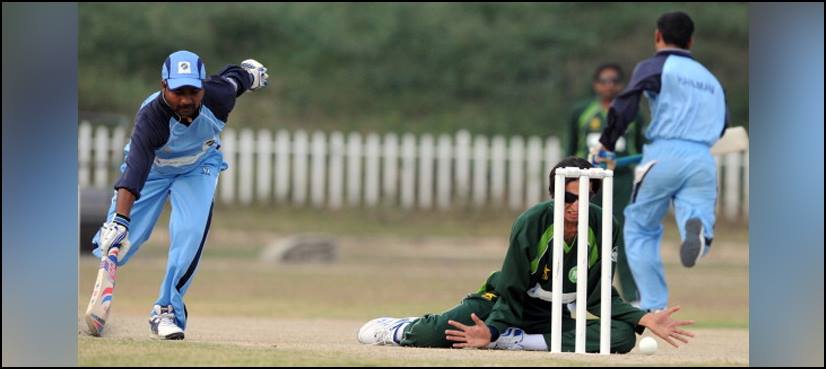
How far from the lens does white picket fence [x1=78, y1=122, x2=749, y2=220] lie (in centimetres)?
2617

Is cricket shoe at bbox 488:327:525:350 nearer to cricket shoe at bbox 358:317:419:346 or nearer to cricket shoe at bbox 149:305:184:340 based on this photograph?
cricket shoe at bbox 358:317:419:346

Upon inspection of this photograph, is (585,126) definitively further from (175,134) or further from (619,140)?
(175,134)

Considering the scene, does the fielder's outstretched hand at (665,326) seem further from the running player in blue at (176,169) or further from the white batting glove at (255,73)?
the white batting glove at (255,73)

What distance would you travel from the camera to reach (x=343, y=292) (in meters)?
16.6

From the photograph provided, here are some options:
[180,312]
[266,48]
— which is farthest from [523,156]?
[180,312]

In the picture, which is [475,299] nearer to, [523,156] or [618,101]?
[618,101]

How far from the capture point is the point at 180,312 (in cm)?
855

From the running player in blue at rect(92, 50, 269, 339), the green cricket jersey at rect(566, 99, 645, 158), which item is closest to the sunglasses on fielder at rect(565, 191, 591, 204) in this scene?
the running player in blue at rect(92, 50, 269, 339)

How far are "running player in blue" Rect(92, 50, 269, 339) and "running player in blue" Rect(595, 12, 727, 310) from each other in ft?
8.74

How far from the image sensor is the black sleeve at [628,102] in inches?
396

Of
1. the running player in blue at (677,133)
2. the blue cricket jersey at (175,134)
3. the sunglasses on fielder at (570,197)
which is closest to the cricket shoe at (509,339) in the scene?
the sunglasses on fielder at (570,197)

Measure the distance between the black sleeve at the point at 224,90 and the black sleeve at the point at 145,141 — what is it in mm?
317

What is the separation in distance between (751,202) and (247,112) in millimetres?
21288

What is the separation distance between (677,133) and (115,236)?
4168mm
